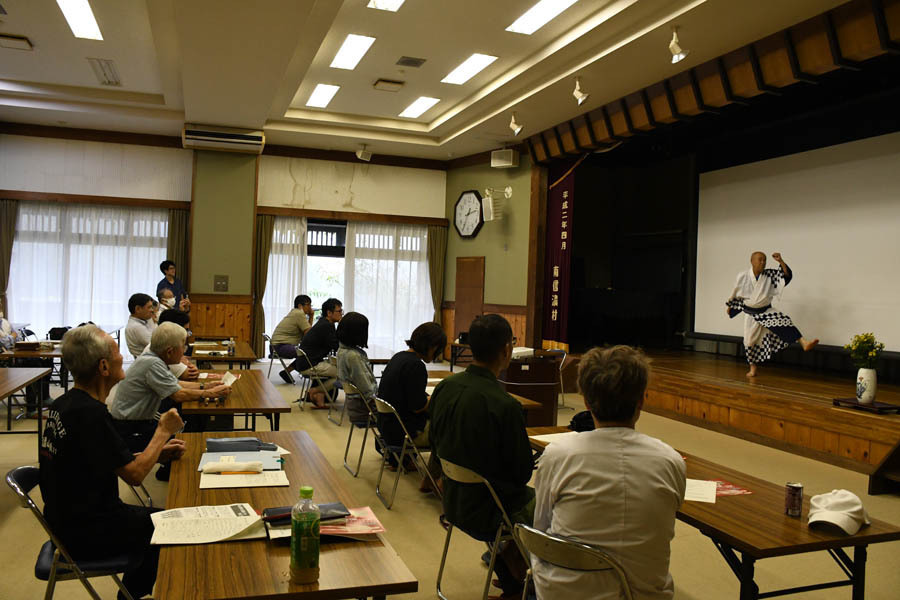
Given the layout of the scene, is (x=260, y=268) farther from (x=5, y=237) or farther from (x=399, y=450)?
(x=399, y=450)

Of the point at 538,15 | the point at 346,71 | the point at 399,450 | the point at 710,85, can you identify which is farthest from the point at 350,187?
the point at 399,450

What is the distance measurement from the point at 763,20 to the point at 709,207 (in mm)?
4585

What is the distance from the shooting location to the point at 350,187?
479 inches

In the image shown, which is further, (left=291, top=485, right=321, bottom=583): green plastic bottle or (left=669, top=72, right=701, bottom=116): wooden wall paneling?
(left=669, top=72, right=701, bottom=116): wooden wall paneling

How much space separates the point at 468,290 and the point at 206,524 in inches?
396

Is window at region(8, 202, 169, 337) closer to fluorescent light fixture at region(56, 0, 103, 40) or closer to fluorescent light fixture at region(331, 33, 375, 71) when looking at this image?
fluorescent light fixture at region(56, 0, 103, 40)

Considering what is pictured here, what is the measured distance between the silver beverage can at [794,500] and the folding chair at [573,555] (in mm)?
875

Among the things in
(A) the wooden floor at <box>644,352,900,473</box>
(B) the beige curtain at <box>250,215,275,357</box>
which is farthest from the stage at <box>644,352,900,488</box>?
(B) the beige curtain at <box>250,215,275,357</box>

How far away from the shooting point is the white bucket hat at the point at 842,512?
217cm

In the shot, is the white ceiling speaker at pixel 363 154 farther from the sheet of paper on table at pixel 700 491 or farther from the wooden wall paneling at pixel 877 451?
the sheet of paper on table at pixel 700 491

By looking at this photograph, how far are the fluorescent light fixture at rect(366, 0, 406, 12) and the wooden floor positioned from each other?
165 inches

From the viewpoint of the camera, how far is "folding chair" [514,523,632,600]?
5.86ft

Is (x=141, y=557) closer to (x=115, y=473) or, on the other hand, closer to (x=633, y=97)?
(x=115, y=473)

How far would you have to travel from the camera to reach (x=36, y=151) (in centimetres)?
1071
